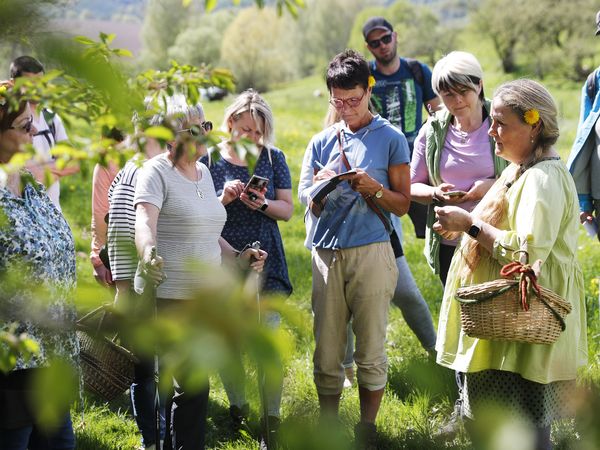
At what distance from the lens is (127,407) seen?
4906 mm

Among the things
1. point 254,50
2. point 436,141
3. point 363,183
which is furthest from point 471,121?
point 254,50

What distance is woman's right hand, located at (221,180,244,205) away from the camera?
4156 millimetres

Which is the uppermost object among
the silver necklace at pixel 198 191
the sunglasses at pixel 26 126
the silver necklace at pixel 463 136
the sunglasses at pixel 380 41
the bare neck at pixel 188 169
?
the sunglasses at pixel 380 41

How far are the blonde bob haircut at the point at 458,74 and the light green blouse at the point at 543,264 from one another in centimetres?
87

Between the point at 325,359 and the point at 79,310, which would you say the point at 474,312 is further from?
the point at 79,310

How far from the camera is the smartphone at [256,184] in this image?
4043mm

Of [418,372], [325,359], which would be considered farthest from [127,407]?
[418,372]

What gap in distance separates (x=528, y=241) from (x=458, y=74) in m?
1.29

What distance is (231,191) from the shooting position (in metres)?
4.16

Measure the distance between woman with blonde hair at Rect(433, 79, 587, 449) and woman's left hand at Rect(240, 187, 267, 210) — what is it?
3.84 ft

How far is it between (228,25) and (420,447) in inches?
2603

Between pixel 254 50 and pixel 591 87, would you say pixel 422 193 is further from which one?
pixel 254 50

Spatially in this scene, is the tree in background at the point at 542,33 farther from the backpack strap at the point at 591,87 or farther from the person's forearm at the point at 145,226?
the person's forearm at the point at 145,226

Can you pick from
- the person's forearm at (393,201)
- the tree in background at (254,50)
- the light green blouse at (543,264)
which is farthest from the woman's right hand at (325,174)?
the tree in background at (254,50)
